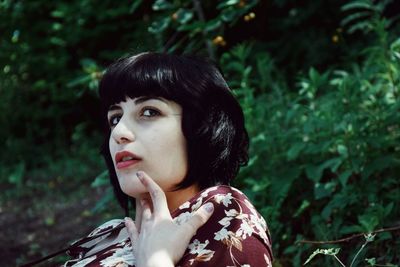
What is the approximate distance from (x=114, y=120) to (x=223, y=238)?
0.51 metres

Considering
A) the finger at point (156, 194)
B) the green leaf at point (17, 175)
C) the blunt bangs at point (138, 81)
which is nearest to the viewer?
the finger at point (156, 194)

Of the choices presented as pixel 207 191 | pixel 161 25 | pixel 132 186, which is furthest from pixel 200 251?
pixel 161 25

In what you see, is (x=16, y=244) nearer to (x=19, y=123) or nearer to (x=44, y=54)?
(x=44, y=54)

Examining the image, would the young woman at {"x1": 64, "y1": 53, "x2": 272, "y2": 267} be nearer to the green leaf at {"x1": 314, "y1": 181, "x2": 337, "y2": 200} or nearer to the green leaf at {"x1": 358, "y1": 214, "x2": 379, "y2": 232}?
the green leaf at {"x1": 358, "y1": 214, "x2": 379, "y2": 232}

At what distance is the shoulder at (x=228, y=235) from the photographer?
143 centimetres

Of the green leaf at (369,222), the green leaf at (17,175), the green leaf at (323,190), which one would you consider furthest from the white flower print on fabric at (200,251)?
the green leaf at (17,175)

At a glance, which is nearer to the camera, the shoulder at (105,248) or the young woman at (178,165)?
the young woman at (178,165)

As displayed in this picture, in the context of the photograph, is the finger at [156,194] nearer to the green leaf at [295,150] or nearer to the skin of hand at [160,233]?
the skin of hand at [160,233]

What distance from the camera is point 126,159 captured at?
1.63 metres

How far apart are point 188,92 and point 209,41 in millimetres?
1953

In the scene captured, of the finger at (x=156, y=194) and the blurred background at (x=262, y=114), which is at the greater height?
the finger at (x=156, y=194)

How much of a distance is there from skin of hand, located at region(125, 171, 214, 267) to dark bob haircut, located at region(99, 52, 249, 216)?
133 mm

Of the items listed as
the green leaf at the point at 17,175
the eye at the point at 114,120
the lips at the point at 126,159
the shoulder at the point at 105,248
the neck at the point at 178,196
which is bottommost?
the green leaf at the point at 17,175

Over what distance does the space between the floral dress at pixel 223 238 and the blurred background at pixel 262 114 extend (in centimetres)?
44
